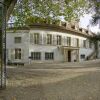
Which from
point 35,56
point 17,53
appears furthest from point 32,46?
point 17,53

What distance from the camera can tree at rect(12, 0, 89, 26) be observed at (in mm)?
23000

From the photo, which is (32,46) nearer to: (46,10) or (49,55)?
(49,55)

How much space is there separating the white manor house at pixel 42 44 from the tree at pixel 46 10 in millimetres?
25344

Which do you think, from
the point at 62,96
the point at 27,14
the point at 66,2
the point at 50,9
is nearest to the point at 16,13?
the point at 27,14

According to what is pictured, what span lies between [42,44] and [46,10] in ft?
104

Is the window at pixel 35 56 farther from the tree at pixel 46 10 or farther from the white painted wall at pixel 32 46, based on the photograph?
the tree at pixel 46 10

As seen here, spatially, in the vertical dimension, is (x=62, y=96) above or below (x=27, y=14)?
below

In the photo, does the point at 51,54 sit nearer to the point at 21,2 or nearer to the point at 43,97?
the point at 21,2

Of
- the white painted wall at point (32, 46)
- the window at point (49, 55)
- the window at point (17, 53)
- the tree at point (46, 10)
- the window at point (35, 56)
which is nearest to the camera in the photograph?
the tree at point (46, 10)

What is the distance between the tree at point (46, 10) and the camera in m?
23.0

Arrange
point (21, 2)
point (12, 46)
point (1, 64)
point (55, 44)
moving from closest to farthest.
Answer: point (1, 64) < point (21, 2) < point (12, 46) < point (55, 44)

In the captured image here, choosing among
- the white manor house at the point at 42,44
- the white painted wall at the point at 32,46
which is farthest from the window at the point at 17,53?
the white painted wall at the point at 32,46

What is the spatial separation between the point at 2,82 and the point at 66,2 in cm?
1079

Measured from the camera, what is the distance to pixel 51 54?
57438mm
